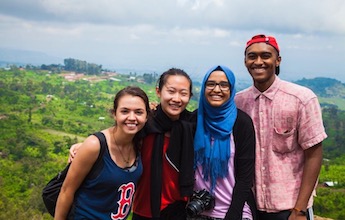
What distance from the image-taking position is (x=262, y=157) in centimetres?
233

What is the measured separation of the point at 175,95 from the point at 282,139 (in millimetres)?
812

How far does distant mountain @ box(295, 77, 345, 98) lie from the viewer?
5497 inches

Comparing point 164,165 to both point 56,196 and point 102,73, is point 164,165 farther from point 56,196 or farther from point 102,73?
point 102,73

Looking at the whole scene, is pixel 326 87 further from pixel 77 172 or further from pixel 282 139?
pixel 77 172

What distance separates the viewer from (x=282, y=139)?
7.50ft

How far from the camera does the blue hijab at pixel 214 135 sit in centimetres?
216

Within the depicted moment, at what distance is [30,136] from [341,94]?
136 metres

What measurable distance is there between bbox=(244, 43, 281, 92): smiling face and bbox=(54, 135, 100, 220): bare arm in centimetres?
119

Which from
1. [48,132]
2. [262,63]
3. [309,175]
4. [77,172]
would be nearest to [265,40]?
[262,63]

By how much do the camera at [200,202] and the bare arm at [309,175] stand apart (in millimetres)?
616

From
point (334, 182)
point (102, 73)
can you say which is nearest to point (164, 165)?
point (334, 182)

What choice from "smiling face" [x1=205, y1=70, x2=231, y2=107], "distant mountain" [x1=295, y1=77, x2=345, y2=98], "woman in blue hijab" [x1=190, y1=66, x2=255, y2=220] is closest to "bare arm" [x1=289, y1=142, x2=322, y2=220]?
"woman in blue hijab" [x1=190, y1=66, x2=255, y2=220]

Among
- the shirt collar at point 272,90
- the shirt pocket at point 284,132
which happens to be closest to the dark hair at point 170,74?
the shirt collar at point 272,90

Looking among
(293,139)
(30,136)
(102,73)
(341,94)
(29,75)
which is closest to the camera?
(293,139)
